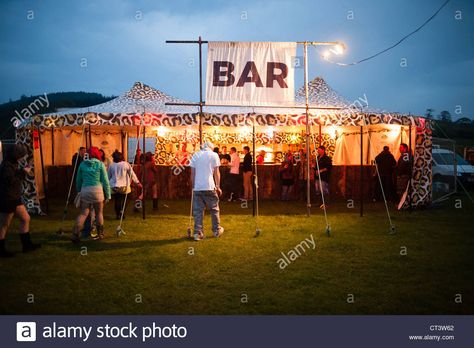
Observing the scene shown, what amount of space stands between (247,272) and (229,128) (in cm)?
1166

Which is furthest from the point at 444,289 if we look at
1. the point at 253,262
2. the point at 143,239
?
the point at 143,239

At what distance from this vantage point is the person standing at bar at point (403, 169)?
474 inches

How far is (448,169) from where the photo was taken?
17.9 meters

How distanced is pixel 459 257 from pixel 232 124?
265 inches

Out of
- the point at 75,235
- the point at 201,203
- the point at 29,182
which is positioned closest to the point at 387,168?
the point at 201,203

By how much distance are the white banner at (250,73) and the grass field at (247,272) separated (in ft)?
9.44

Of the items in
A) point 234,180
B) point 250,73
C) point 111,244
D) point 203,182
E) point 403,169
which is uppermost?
point 250,73

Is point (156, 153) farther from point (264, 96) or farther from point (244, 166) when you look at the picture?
point (264, 96)

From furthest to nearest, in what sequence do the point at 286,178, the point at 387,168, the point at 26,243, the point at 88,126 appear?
the point at 286,178 → the point at 387,168 → the point at 88,126 → the point at 26,243

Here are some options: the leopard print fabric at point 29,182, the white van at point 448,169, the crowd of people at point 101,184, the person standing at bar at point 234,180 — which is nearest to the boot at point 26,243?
the crowd of people at point 101,184

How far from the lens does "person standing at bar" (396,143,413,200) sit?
474 inches

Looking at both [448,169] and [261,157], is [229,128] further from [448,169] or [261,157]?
[448,169]

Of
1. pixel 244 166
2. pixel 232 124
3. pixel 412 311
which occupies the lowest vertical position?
pixel 412 311

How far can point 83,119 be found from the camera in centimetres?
1144
